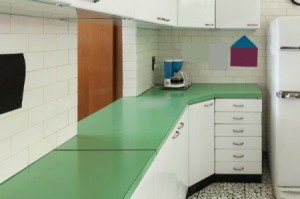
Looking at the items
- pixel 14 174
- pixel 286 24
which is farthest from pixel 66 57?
pixel 286 24

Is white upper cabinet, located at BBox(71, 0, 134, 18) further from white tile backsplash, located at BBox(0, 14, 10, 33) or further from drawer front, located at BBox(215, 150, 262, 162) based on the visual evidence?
drawer front, located at BBox(215, 150, 262, 162)

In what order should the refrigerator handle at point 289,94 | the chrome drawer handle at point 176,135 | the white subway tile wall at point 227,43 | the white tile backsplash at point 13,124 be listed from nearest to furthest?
1. the white tile backsplash at point 13,124
2. the chrome drawer handle at point 176,135
3. the refrigerator handle at point 289,94
4. the white subway tile wall at point 227,43

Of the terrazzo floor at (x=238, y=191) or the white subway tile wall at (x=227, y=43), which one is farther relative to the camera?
the white subway tile wall at (x=227, y=43)

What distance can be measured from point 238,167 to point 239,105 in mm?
589

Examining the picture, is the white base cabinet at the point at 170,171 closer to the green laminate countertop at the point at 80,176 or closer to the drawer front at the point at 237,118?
the green laminate countertop at the point at 80,176

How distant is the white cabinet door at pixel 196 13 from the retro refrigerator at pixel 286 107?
0.69 metres

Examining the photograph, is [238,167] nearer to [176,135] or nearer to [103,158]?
[176,135]

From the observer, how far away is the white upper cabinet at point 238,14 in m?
4.17

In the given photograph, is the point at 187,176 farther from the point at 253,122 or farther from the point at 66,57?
the point at 66,57

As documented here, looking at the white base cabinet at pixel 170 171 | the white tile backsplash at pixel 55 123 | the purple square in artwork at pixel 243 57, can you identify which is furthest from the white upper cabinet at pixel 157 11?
the purple square in artwork at pixel 243 57

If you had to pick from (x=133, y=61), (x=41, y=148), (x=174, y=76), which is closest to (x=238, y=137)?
(x=174, y=76)

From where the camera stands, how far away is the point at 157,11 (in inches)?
111

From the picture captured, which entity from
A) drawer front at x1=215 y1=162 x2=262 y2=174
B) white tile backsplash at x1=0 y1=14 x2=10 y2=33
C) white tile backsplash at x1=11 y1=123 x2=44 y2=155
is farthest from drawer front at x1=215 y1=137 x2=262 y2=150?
white tile backsplash at x1=0 y1=14 x2=10 y2=33

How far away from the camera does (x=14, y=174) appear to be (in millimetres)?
1564
